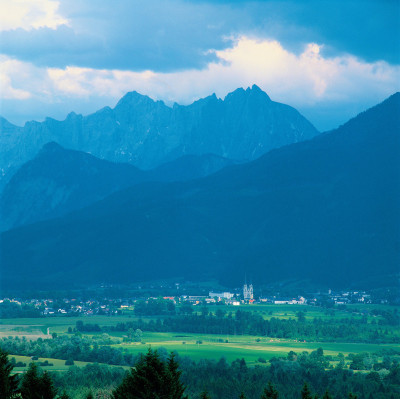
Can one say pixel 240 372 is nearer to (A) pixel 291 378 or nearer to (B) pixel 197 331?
(A) pixel 291 378

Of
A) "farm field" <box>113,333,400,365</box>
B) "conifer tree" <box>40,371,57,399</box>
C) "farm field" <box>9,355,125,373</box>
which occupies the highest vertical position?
"farm field" <box>113,333,400,365</box>

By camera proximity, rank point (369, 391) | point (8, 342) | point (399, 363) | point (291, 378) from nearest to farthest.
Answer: point (369, 391) < point (291, 378) < point (399, 363) < point (8, 342)

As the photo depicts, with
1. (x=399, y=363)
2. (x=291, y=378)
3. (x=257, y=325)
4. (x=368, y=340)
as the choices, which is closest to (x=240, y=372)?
(x=291, y=378)

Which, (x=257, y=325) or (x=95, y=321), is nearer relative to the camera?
(x=257, y=325)

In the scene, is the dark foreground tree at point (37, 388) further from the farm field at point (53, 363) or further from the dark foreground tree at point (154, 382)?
the farm field at point (53, 363)

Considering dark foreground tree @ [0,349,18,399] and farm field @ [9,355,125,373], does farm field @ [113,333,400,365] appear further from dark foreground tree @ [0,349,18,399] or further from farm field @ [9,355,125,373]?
dark foreground tree @ [0,349,18,399]

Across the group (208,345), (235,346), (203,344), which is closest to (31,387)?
(235,346)

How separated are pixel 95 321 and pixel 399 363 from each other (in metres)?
76.5

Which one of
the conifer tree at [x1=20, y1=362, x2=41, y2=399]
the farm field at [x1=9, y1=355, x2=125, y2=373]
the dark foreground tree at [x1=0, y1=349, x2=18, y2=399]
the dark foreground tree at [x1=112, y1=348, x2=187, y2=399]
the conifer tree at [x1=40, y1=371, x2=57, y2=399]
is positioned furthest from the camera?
the farm field at [x1=9, y1=355, x2=125, y2=373]

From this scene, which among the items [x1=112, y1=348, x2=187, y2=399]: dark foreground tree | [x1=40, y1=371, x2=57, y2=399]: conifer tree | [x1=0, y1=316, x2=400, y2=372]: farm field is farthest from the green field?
[x1=112, y1=348, x2=187, y2=399]: dark foreground tree

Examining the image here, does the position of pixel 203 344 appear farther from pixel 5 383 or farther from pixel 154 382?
pixel 5 383

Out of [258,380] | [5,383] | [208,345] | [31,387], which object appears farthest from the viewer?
[208,345]

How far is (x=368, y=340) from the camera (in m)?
154

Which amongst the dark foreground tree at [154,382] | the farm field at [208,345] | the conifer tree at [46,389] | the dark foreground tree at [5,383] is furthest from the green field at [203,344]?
Result: the dark foreground tree at [154,382]
